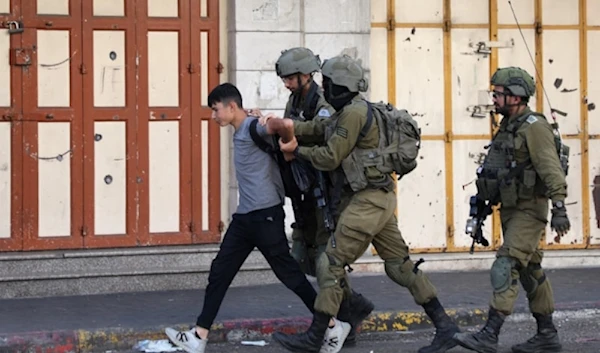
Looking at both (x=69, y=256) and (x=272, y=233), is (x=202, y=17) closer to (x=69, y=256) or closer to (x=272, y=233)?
(x=69, y=256)

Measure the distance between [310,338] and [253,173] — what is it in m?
1.14

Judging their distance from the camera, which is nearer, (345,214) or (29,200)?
(345,214)

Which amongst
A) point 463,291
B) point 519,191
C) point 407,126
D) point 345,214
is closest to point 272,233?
point 345,214

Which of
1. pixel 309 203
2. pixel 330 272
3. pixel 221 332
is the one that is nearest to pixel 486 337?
pixel 330 272

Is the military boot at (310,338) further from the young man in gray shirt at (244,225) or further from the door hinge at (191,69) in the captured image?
the door hinge at (191,69)

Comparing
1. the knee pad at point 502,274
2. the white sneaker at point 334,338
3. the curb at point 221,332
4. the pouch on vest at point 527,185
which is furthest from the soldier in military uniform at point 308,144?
the pouch on vest at point 527,185

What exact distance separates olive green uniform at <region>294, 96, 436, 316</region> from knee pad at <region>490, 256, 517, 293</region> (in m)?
0.42

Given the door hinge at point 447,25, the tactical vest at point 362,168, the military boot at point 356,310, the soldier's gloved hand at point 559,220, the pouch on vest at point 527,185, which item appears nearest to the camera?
the soldier's gloved hand at point 559,220

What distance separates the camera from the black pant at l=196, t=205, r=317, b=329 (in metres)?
8.45

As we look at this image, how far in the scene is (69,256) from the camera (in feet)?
35.6

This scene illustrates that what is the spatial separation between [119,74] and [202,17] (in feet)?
3.00

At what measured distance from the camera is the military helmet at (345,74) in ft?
27.4

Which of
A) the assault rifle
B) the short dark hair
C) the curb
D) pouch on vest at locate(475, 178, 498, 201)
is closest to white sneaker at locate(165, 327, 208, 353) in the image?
the curb

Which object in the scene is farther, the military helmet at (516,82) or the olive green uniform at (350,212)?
the military helmet at (516,82)
